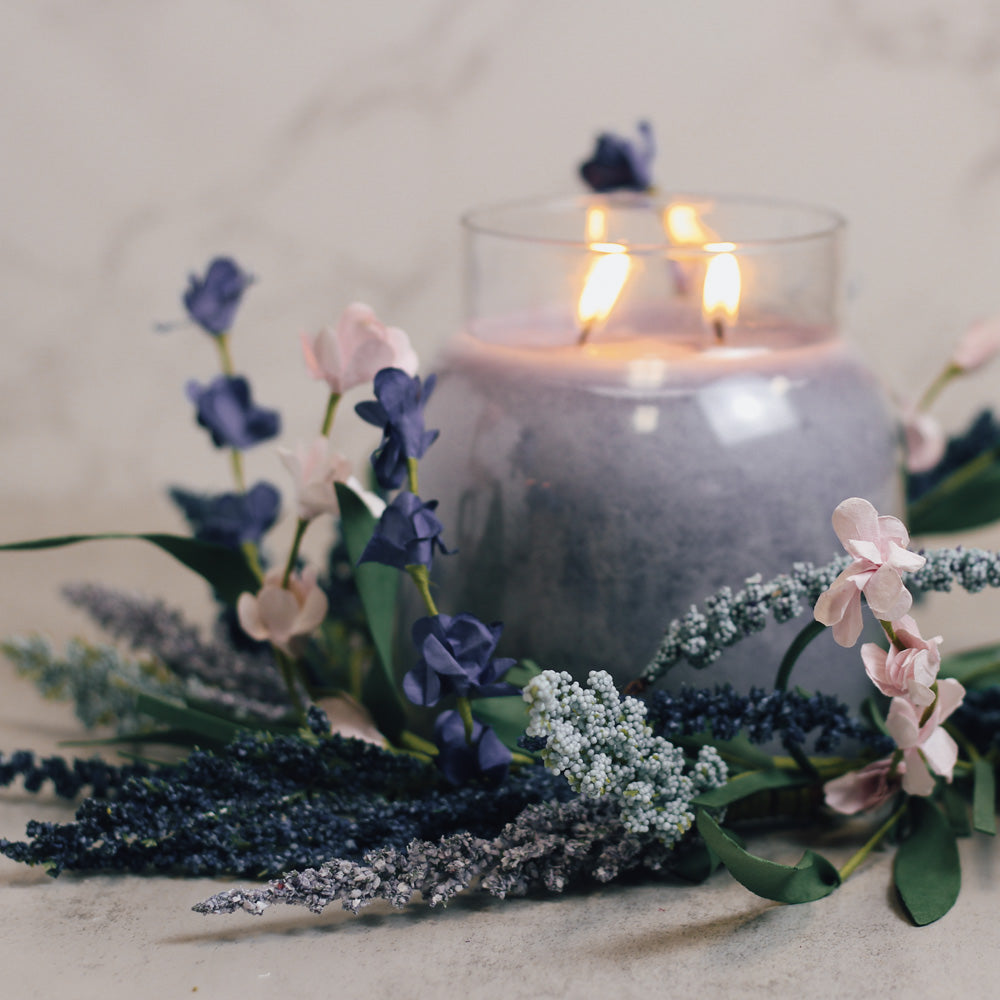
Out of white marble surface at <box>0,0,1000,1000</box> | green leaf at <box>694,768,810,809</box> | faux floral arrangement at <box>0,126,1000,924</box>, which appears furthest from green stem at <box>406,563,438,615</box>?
white marble surface at <box>0,0,1000,1000</box>

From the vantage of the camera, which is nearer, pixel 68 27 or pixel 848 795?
pixel 848 795

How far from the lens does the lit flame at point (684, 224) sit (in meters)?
0.56

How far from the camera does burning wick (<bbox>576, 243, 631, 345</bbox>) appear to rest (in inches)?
18.1

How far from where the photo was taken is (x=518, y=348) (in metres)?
0.49

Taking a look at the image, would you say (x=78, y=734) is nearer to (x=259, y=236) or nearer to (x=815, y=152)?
(x=259, y=236)

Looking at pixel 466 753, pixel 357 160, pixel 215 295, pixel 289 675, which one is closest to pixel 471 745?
pixel 466 753

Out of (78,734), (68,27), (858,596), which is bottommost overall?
(78,734)

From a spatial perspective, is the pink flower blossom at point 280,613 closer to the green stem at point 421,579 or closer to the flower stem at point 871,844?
the green stem at point 421,579

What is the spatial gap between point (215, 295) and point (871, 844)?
1.11 ft

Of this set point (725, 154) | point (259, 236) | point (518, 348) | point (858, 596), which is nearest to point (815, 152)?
point (725, 154)

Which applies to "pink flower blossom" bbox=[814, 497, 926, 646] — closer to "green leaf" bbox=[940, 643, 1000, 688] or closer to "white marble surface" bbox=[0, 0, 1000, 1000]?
"green leaf" bbox=[940, 643, 1000, 688]

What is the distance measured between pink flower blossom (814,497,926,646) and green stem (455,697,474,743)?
12 centimetres

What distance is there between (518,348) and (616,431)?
69 millimetres

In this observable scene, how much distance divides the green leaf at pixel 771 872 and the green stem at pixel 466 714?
81 mm
